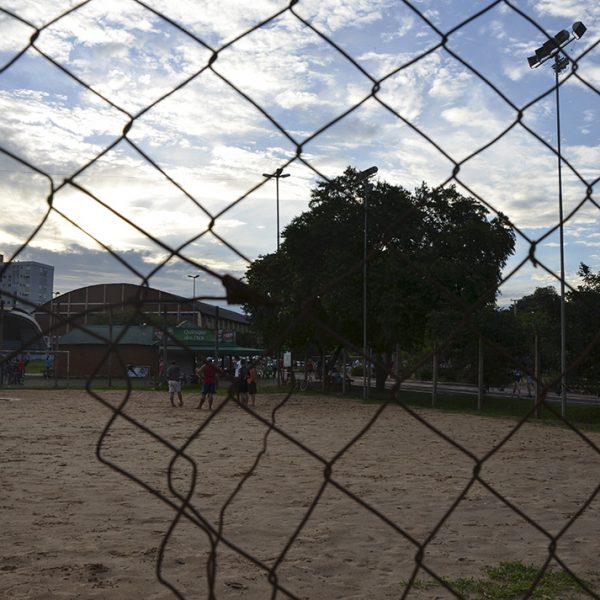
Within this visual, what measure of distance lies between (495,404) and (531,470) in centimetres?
1388

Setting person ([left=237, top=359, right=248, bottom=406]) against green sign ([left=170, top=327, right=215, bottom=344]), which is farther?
green sign ([left=170, top=327, right=215, bottom=344])

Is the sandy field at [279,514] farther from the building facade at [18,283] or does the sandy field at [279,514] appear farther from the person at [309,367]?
the person at [309,367]

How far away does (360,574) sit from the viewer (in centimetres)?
422

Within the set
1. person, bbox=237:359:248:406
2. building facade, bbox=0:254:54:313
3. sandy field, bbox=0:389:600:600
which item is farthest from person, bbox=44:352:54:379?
building facade, bbox=0:254:54:313

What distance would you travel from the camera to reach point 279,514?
5727 millimetres

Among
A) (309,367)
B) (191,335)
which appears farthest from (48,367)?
(191,335)

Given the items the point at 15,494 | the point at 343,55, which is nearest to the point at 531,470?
the point at 15,494

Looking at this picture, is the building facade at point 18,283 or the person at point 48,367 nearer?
the building facade at point 18,283

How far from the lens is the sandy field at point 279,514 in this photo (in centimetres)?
380

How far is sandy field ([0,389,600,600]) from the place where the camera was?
3.80 meters

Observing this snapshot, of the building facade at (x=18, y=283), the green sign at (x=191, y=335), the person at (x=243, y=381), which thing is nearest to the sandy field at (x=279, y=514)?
the person at (x=243, y=381)

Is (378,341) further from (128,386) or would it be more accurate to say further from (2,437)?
(128,386)

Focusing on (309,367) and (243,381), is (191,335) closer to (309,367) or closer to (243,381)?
(243,381)

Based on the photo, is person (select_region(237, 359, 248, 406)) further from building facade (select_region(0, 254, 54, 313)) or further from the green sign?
building facade (select_region(0, 254, 54, 313))
